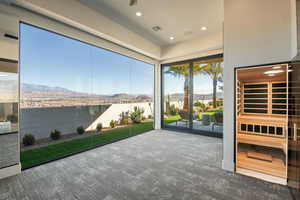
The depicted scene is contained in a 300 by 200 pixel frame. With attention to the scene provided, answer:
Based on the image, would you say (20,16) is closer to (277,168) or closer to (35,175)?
(35,175)

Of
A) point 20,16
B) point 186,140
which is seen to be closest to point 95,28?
point 20,16

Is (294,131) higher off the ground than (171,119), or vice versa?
(294,131)

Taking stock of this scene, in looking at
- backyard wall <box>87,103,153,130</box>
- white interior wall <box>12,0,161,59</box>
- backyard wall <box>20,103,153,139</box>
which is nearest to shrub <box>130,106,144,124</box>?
backyard wall <box>87,103,153,130</box>

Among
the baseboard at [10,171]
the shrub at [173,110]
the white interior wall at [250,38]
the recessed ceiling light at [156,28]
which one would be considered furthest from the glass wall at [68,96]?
the white interior wall at [250,38]

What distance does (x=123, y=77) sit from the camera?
5000mm

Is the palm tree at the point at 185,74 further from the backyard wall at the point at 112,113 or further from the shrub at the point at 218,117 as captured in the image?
the backyard wall at the point at 112,113

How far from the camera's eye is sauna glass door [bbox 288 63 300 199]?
5.71ft

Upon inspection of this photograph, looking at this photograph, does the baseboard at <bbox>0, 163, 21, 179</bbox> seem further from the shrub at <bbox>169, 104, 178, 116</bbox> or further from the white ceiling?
the shrub at <bbox>169, 104, 178, 116</bbox>

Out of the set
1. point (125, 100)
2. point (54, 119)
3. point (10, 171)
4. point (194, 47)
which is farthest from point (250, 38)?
point (10, 171)

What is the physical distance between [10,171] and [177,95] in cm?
543

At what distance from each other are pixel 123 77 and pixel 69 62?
1857 mm

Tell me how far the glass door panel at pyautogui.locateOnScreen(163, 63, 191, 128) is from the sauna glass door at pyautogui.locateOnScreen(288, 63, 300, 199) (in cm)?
354

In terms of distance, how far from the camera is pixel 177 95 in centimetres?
593

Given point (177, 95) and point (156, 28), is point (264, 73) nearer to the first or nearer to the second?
point (156, 28)
